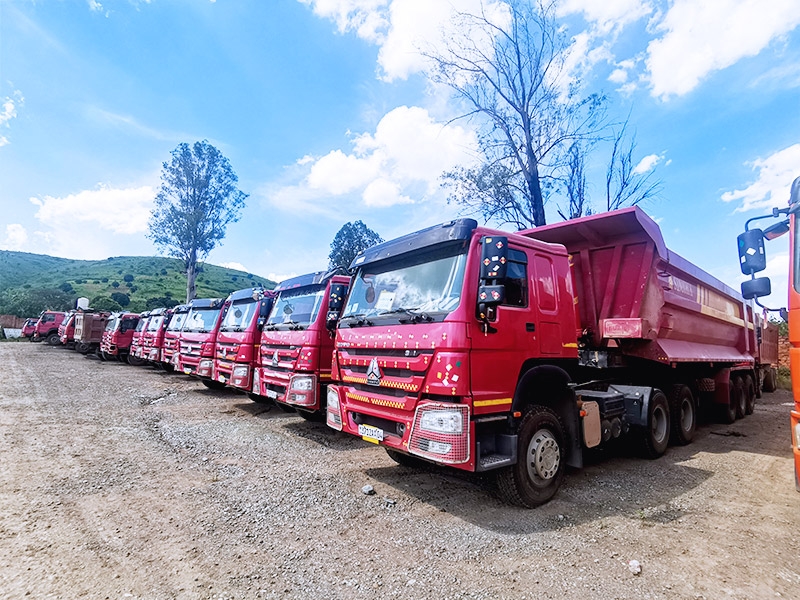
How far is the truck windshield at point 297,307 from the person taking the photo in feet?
23.9

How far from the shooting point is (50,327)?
32.5 m

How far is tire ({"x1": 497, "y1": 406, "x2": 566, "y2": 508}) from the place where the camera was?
4.12 meters

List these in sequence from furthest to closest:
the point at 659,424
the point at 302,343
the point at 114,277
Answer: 1. the point at 114,277
2. the point at 302,343
3. the point at 659,424

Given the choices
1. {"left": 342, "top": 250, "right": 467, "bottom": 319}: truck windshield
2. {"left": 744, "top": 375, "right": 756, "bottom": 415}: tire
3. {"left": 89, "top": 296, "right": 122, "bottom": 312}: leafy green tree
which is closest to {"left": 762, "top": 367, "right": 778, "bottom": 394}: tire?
{"left": 744, "top": 375, "right": 756, "bottom": 415}: tire

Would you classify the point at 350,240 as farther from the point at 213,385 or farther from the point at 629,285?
the point at 629,285

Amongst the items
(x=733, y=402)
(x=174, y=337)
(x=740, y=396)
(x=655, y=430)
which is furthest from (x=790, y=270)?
(x=174, y=337)

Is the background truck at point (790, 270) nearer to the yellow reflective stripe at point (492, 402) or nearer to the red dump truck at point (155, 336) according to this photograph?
the yellow reflective stripe at point (492, 402)

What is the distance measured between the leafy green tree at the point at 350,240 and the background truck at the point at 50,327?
66.4 feet

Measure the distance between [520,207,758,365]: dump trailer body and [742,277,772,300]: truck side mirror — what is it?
1.42 meters

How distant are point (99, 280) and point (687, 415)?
245ft

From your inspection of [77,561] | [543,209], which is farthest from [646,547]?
[543,209]

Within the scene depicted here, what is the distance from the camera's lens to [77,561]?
3088 mm

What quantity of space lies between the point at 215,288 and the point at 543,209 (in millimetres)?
65168

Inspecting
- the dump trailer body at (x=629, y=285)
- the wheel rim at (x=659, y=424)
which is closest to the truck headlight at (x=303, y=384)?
the dump trailer body at (x=629, y=285)
